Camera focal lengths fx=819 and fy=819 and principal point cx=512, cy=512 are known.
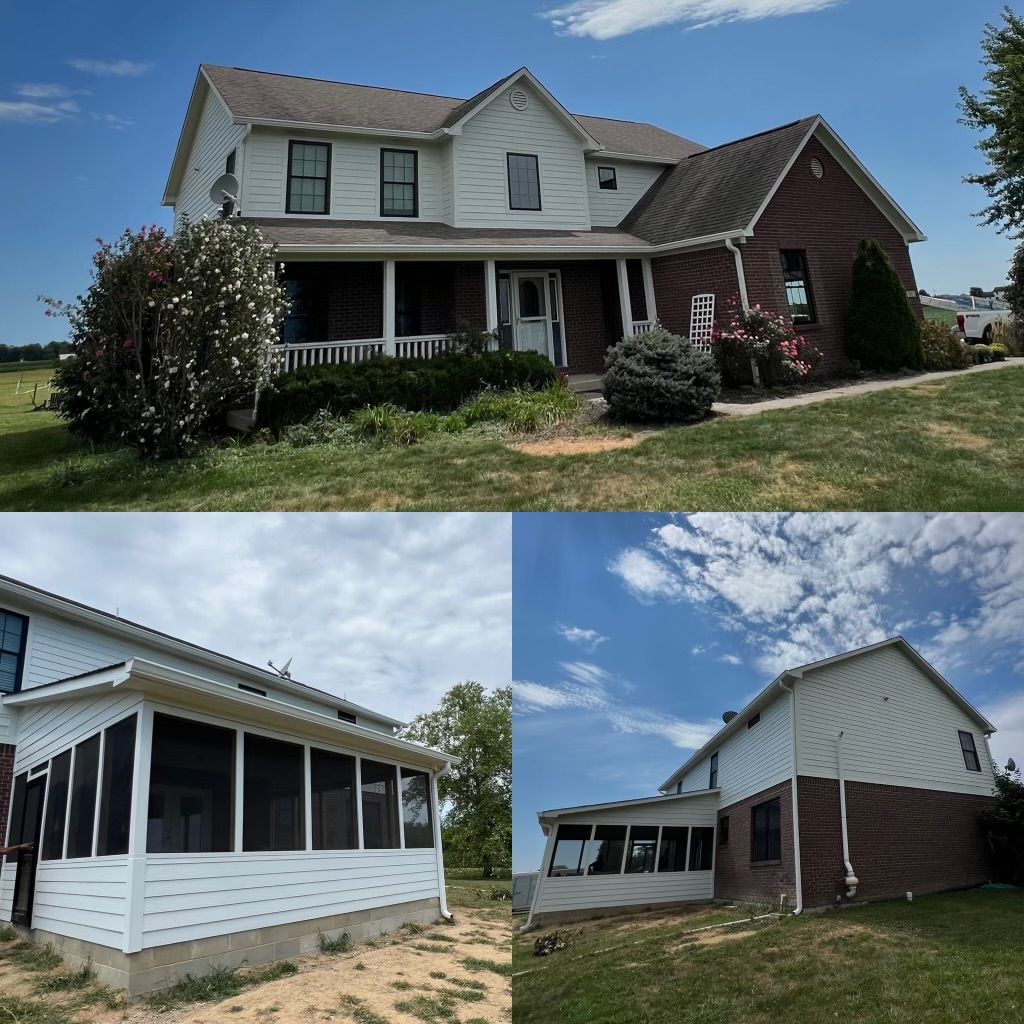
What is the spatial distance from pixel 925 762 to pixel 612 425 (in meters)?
Result: 8.59

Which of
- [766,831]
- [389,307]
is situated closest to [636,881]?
[766,831]

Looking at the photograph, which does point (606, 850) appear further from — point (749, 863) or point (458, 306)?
point (458, 306)

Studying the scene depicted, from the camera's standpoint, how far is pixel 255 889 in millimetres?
8750

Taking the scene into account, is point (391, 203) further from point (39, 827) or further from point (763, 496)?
point (39, 827)

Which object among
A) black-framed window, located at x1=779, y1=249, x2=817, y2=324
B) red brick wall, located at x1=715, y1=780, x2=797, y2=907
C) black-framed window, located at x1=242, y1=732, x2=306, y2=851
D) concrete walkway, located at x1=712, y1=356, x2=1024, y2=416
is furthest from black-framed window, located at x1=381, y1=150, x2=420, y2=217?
red brick wall, located at x1=715, y1=780, x2=797, y2=907

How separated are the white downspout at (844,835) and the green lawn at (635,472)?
5379mm

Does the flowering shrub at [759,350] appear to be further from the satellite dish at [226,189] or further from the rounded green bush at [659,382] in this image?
the satellite dish at [226,189]

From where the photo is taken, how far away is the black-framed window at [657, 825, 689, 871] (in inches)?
653

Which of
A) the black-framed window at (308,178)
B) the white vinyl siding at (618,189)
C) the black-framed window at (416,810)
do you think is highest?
the white vinyl siding at (618,189)

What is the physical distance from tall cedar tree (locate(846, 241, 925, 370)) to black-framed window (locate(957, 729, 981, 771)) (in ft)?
27.5

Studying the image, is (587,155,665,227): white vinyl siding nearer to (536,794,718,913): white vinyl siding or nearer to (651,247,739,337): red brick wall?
(651,247,739,337): red brick wall

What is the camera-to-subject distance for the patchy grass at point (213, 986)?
23.2ft

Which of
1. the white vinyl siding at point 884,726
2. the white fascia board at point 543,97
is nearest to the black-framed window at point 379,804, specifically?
Answer: the white vinyl siding at point 884,726

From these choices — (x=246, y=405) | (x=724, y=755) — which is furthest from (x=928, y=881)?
(x=246, y=405)
